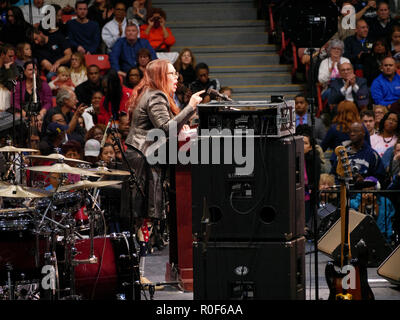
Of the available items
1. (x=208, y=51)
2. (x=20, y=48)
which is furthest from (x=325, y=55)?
(x=20, y=48)

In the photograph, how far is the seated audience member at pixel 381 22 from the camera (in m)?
13.5

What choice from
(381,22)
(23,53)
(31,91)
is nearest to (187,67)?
(31,91)

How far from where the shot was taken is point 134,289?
6574 millimetres

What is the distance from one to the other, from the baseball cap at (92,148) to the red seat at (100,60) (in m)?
3.05

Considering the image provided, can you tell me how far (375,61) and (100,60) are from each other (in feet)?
13.1

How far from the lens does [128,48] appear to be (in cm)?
1259

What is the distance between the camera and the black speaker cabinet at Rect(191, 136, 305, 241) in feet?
18.2

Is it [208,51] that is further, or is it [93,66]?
[208,51]

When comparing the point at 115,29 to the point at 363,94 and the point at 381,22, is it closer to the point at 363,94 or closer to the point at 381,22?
the point at 363,94

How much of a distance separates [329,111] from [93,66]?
130 inches

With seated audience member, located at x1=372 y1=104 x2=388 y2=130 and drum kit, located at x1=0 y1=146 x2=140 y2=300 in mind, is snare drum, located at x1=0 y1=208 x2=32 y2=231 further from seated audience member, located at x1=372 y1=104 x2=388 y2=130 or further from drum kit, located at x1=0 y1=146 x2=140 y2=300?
seated audience member, located at x1=372 y1=104 x2=388 y2=130

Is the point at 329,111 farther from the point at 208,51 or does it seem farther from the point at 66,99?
the point at 66,99

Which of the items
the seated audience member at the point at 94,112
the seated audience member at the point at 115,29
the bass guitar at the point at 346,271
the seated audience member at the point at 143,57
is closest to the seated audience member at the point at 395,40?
the seated audience member at the point at 143,57
